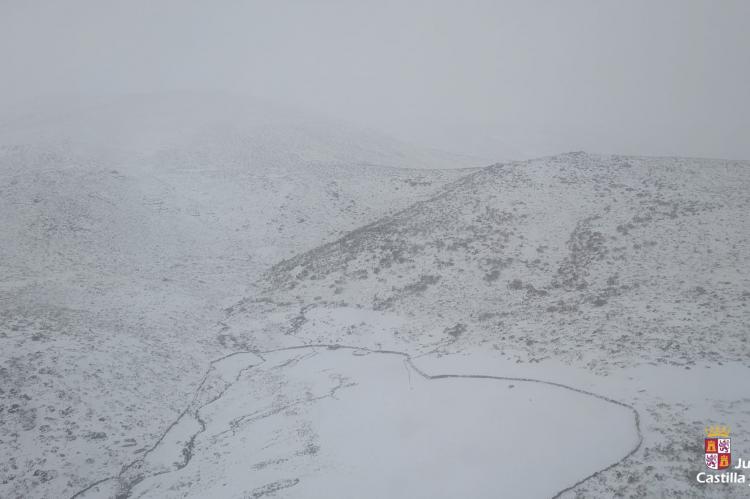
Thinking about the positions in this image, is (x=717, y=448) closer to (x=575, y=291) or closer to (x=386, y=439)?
(x=386, y=439)

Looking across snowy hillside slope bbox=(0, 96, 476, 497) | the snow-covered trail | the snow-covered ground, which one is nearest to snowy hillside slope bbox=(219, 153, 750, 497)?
the snow-covered ground

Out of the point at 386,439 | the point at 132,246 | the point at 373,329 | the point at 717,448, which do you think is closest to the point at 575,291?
the point at 373,329

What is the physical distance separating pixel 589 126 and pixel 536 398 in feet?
473

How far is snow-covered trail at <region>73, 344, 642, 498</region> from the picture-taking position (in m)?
10.2

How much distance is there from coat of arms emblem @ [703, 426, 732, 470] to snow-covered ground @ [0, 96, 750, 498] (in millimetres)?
174

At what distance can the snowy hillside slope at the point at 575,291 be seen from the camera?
11.3 m

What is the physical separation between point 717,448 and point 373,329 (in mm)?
12588

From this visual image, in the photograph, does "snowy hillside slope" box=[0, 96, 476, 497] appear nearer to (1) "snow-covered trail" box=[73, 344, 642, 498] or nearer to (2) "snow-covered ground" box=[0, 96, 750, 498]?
(2) "snow-covered ground" box=[0, 96, 750, 498]

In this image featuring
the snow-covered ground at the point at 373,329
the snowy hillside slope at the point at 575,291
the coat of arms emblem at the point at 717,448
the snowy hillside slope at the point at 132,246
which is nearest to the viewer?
the coat of arms emblem at the point at 717,448

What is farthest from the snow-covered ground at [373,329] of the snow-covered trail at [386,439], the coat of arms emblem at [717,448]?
the coat of arms emblem at [717,448]

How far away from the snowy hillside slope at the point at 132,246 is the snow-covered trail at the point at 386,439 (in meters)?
1.86

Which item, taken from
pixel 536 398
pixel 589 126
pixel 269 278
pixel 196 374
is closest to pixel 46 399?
pixel 196 374

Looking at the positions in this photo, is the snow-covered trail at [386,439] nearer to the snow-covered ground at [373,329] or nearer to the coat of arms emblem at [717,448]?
the snow-covered ground at [373,329]

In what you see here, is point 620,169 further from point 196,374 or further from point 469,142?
point 469,142
